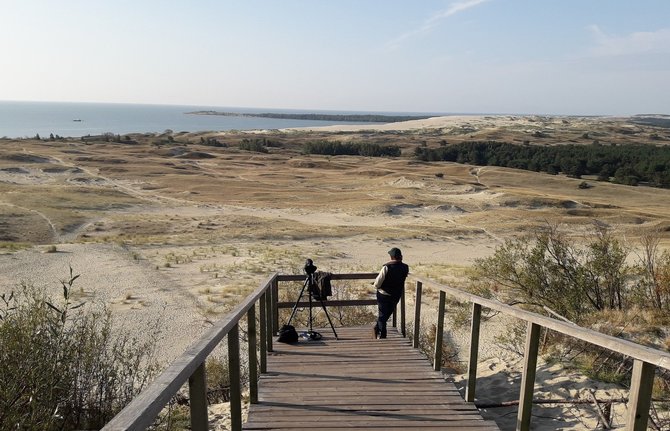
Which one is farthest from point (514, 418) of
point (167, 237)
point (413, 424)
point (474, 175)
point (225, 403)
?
point (474, 175)

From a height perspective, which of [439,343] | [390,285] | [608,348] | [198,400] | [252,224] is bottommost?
[252,224]

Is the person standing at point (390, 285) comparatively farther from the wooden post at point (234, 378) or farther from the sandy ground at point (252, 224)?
the wooden post at point (234, 378)

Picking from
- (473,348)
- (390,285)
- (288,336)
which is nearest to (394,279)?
(390,285)

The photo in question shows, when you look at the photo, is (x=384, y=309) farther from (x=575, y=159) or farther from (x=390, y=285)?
(x=575, y=159)

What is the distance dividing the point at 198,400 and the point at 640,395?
2463mm

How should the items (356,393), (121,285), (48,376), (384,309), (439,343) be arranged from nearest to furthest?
(48,376) < (356,393) < (439,343) < (384,309) < (121,285)

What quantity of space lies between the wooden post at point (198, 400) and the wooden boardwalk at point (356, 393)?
157cm

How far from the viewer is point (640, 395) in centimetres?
284

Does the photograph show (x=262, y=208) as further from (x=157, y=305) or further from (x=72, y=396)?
(x=72, y=396)

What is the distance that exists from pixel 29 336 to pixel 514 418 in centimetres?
535

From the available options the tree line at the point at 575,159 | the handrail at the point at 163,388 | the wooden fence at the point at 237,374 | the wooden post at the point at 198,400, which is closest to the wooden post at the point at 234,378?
the wooden fence at the point at 237,374

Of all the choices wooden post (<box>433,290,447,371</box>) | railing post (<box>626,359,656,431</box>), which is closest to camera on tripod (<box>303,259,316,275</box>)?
wooden post (<box>433,290,447,371</box>)

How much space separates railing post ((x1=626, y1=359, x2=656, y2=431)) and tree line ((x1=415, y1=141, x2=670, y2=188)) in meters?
59.2

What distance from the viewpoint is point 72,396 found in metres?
5.45
